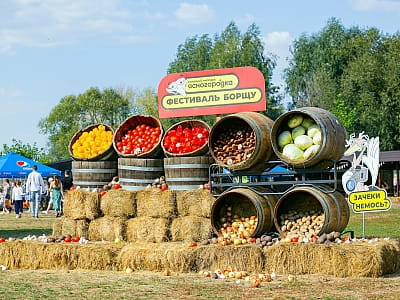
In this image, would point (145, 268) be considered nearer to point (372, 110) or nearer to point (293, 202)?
point (293, 202)

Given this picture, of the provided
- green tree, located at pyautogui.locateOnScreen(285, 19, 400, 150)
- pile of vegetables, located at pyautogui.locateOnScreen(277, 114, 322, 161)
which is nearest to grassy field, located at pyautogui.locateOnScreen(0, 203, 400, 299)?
pile of vegetables, located at pyautogui.locateOnScreen(277, 114, 322, 161)

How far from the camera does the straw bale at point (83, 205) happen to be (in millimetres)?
13703

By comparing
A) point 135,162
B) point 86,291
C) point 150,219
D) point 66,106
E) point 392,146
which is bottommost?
point 86,291

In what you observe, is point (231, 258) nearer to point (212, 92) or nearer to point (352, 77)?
point (212, 92)

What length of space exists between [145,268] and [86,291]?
1916 mm

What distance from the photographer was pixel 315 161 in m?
11.7

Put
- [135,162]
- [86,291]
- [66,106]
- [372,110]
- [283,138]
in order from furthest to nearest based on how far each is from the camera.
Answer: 1. [66,106]
2. [372,110]
3. [135,162]
4. [283,138]
5. [86,291]

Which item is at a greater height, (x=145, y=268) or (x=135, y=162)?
(x=135, y=162)

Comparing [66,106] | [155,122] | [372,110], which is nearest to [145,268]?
[155,122]

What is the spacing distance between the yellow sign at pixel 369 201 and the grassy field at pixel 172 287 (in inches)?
57.4

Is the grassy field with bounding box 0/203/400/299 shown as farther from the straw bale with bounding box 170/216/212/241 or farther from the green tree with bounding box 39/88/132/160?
the green tree with bounding box 39/88/132/160

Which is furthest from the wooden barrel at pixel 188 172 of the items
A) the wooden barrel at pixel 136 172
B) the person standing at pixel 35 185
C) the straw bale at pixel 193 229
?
the person standing at pixel 35 185

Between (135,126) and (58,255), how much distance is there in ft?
12.1

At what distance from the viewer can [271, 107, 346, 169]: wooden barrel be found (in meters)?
11.6
